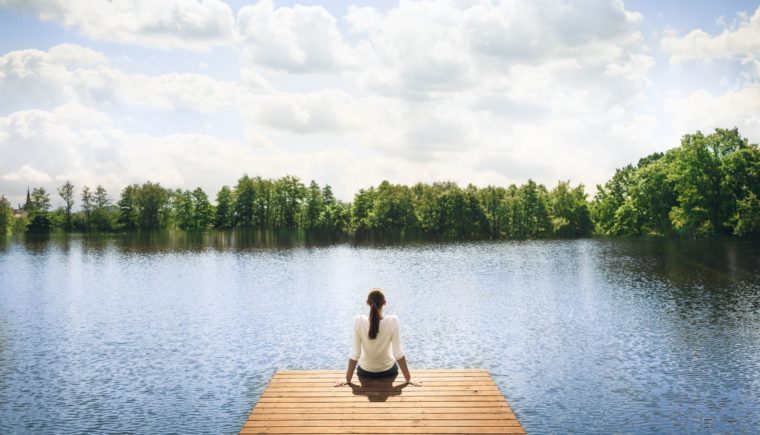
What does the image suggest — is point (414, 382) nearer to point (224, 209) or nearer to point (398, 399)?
point (398, 399)

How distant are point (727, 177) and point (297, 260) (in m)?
69.2

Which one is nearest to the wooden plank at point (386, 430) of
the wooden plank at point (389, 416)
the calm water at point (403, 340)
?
the wooden plank at point (389, 416)

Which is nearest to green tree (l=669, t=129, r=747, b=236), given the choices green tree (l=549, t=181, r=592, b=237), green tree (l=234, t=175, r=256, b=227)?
green tree (l=549, t=181, r=592, b=237)

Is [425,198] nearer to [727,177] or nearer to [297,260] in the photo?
[727,177]

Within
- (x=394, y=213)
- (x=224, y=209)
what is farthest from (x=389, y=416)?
(x=224, y=209)

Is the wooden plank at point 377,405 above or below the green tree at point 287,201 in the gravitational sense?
below

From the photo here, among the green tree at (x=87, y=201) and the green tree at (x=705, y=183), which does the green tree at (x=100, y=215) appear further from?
the green tree at (x=705, y=183)

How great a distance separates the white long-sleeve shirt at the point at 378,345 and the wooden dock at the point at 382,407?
1.32ft

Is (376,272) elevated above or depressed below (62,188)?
below

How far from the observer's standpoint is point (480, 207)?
150m

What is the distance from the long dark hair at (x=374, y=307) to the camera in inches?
459

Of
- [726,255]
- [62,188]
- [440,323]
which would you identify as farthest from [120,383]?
[62,188]

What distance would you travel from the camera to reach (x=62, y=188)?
570ft

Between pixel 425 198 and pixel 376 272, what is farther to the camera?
pixel 425 198
